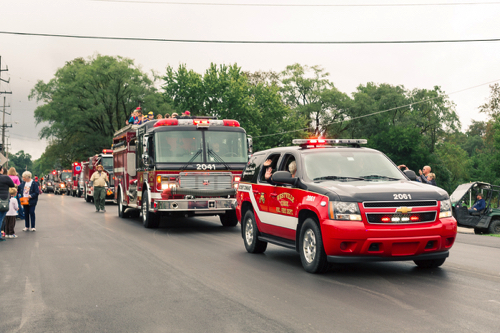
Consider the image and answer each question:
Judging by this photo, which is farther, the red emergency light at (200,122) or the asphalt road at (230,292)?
the red emergency light at (200,122)

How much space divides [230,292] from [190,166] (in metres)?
8.30

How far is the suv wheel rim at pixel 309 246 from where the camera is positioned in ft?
26.8

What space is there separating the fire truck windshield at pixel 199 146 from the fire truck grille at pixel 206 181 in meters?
0.42

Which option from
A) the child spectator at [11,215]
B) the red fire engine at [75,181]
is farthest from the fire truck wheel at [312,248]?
the red fire engine at [75,181]

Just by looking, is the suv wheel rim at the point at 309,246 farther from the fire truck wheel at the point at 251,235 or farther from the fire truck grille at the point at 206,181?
the fire truck grille at the point at 206,181

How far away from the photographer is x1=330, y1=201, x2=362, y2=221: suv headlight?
7.62 m

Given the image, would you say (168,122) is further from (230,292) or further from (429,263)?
(230,292)

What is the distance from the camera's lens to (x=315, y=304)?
20.9 feet

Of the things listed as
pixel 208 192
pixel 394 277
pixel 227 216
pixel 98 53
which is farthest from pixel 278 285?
pixel 98 53

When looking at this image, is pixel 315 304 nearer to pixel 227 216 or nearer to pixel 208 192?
pixel 208 192

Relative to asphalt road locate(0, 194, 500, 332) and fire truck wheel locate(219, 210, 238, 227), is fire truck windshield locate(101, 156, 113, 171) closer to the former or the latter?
fire truck wheel locate(219, 210, 238, 227)

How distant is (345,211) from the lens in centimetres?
766

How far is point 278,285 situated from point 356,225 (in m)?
1.29

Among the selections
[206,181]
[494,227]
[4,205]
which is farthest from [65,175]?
[494,227]
